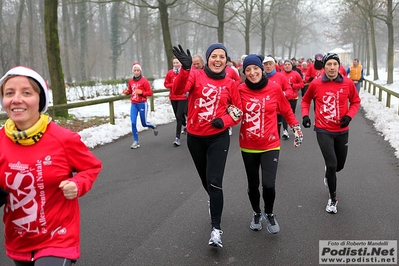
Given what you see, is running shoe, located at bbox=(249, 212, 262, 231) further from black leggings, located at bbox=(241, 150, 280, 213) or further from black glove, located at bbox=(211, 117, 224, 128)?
black glove, located at bbox=(211, 117, 224, 128)

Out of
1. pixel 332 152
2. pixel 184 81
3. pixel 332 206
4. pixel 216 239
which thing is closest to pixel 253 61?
pixel 184 81

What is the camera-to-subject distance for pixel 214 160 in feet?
13.7

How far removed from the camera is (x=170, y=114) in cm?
1563

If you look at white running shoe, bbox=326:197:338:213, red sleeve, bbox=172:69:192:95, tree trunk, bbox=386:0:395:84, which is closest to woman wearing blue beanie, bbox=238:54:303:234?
red sleeve, bbox=172:69:192:95

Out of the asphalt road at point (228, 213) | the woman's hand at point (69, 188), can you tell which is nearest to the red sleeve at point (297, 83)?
the asphalt road at point (228, 213)

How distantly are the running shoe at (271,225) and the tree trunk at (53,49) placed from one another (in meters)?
10.0

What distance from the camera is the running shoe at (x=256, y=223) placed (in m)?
4.56

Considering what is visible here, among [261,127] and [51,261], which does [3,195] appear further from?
[261,127]

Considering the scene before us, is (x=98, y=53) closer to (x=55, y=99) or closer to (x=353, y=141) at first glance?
(x=55, y=99)

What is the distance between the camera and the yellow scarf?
89.0 inches

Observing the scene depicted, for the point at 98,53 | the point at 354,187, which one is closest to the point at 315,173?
the point at 354,187

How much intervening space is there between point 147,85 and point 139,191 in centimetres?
399

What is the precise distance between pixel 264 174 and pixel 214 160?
0.58m

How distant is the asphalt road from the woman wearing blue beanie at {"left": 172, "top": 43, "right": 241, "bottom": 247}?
47cm
